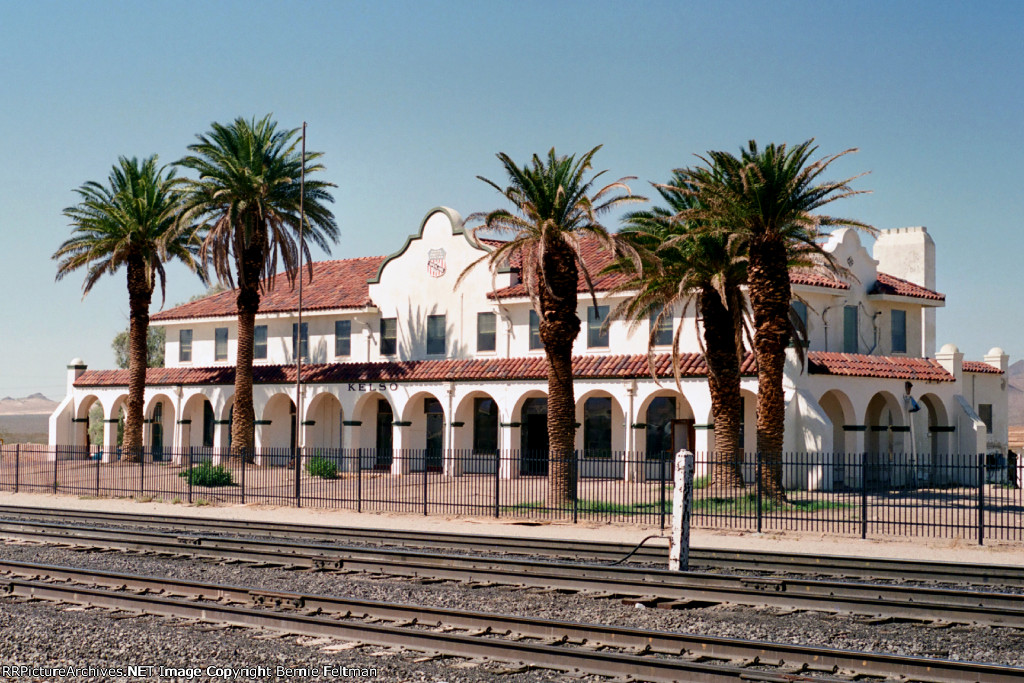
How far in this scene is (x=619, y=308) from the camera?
34469 millimetres

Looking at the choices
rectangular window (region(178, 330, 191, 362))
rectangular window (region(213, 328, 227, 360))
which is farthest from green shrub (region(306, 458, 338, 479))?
rectangular window (region(178, 330, 191, 362))

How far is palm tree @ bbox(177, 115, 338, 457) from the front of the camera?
44000 mm

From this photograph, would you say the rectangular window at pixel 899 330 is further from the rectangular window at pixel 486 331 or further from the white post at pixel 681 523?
the white post at pixel 681 523

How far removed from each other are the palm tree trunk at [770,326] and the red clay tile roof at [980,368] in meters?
18.0

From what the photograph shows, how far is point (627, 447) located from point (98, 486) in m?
17.0

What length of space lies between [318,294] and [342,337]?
2.79 metres

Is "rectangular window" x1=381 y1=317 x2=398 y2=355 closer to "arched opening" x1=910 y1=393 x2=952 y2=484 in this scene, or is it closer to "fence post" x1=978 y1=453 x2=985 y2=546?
"arched opening" x1=910 y1=393 x2=952 y2=484

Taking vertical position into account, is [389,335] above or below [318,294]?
below

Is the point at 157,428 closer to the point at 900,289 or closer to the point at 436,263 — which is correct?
the point at 436,263

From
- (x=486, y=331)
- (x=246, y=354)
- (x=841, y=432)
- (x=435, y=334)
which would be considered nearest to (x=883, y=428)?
(x=841, y=432)

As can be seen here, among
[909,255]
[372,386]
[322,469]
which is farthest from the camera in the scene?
[909,255]

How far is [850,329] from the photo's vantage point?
4097 centimetres

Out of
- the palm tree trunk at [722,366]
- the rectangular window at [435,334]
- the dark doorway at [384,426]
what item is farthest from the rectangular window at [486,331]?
the palm tree trunk at [722,366]

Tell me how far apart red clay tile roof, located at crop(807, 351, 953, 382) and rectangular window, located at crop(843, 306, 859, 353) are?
20.6 inches
